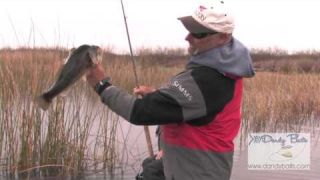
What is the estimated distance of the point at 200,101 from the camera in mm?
2900

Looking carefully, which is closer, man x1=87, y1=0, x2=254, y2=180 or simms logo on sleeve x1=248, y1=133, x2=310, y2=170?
man x1=87, y1=0, x2=254, y2=180

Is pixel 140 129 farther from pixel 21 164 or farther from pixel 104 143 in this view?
pixel 21 164

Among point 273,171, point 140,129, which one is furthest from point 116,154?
point 140,129

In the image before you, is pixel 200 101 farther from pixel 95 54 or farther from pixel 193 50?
pixel 95 54

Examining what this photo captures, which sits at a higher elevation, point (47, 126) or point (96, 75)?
point (96, 75)

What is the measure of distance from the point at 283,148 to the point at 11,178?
15.4ft

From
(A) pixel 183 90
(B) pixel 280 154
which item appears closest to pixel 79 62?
(A) pixel 183 90

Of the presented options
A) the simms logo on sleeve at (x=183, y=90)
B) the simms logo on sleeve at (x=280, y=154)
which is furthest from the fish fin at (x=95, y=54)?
the simms logo on sleeve at (x=280, y=154)

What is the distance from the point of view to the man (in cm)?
289

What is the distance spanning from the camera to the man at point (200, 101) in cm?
289

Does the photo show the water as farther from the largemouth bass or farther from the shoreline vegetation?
the largemouth bass

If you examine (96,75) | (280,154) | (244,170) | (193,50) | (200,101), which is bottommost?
(244,170)

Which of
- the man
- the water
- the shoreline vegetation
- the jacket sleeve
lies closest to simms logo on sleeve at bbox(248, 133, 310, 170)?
the water

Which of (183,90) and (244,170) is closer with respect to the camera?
(183,90)
